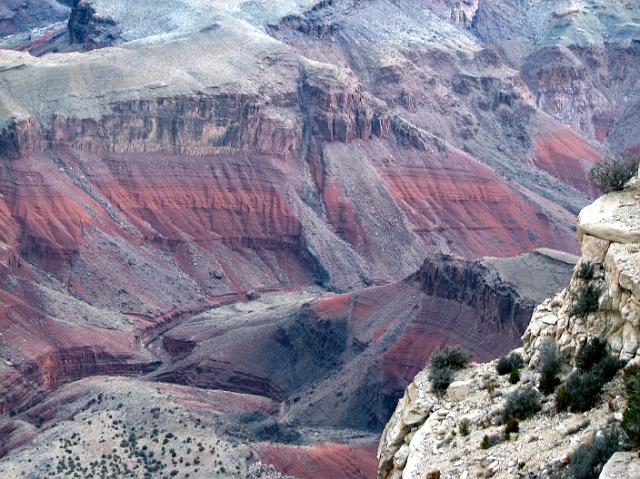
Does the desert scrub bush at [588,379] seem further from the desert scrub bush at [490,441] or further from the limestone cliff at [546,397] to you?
the desert scrub bush at [490,441]

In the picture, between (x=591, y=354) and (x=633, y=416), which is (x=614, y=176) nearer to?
(x=591, y=354)

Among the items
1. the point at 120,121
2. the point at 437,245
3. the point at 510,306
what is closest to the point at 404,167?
the point at 437,245

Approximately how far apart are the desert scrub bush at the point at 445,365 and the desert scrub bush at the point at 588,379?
11.2ft

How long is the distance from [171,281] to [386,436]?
85.3 meters

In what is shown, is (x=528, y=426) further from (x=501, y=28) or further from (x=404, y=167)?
(x=501, y=28)

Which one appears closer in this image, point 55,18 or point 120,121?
point 120,121

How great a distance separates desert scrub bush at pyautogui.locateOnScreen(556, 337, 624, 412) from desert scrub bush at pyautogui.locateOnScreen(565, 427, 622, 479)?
175 cm

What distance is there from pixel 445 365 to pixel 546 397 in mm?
3709

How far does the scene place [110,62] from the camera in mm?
120938

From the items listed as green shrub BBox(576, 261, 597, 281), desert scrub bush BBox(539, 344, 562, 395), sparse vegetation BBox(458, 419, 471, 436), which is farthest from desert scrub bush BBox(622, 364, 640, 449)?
sparse vegetation BBox(458, 419, 471, 436)

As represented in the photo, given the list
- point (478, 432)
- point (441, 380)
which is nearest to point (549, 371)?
point (478, 432)

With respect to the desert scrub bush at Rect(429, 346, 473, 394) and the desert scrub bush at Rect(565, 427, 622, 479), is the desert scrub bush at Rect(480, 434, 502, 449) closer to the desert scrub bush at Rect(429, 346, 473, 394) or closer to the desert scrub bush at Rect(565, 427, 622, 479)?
the desert scrub bush at Rect(565, 427, 622, 479)

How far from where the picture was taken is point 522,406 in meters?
20.0

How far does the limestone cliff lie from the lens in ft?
61.7
